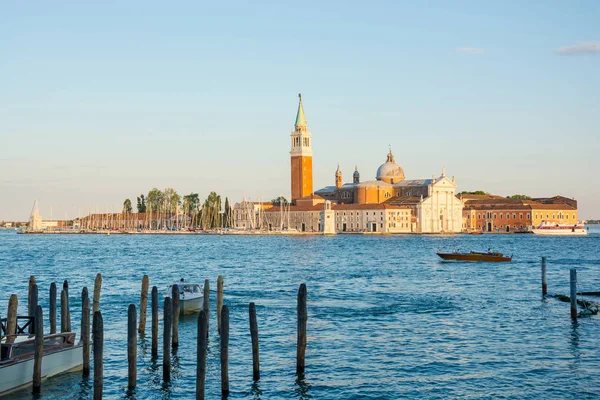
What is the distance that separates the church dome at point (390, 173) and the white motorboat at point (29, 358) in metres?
118

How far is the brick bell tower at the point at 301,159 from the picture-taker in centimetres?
12288

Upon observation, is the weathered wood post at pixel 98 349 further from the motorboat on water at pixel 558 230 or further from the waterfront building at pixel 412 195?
the motorboat on water at pixel 558 230

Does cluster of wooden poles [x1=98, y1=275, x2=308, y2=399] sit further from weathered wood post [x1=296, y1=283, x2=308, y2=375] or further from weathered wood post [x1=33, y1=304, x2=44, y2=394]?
weathered wood post [x1=33, y1=304, x2=44, y2=394]

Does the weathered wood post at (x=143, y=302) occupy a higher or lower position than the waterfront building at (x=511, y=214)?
lower

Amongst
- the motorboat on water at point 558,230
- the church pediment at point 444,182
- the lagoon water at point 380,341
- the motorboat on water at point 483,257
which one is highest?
the church pediment at point 444,182

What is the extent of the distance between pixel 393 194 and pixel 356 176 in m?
10.6

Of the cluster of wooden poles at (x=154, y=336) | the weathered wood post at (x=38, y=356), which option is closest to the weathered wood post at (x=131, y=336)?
the cluster of wooden poles at (x=154, y=336)

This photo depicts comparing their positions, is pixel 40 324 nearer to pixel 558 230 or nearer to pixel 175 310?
pixel 175 310

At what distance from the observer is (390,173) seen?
431ft

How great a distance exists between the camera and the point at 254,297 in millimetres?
26891

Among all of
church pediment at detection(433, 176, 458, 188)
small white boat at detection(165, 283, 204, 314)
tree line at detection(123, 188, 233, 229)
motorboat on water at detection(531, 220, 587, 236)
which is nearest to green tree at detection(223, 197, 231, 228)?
tree line at detection(123, 188, 233, 229)

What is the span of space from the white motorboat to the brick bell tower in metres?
108

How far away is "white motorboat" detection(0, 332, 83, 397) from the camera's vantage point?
13.0m

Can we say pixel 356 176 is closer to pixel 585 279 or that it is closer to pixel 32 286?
pixel 585 279
